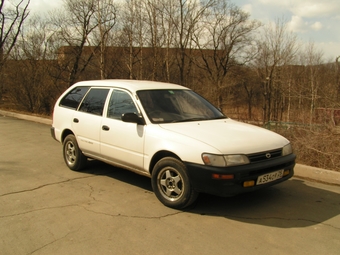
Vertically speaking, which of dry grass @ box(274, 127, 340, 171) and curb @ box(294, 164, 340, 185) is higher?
dry grass @ box(274, 127, 340, 171)

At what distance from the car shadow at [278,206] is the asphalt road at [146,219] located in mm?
13

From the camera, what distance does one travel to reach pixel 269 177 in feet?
13.6

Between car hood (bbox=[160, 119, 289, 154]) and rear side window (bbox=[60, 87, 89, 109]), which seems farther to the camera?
rear side window (bbox=[60, 87, 89, 109])

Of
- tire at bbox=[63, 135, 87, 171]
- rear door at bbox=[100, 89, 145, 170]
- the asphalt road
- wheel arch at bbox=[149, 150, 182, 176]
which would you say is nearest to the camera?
the asphalt road

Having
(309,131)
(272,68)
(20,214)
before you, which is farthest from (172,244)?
(272,68)

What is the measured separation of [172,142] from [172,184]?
A: 0.57 metres

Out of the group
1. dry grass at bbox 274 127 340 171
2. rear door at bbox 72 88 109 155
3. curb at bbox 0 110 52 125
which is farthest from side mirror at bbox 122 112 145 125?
curb at bbox 0 110 52 125

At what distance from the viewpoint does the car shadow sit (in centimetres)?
397

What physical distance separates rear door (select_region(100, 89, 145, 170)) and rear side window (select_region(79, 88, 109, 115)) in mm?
217

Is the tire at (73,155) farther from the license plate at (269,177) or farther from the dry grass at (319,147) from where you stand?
the dry grass at (319,147)

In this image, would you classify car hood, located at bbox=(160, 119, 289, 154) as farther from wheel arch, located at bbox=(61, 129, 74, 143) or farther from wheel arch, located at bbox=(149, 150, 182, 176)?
wheel arch, located at bbox=(61, 129, 74, 143)

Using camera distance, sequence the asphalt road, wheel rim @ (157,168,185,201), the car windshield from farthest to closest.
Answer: the car windshield → wheel rim @ (157,168,185,201) → the asphalt road

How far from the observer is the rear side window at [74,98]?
613 centimetres

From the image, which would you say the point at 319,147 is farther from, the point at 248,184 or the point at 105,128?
the point at 105,128
